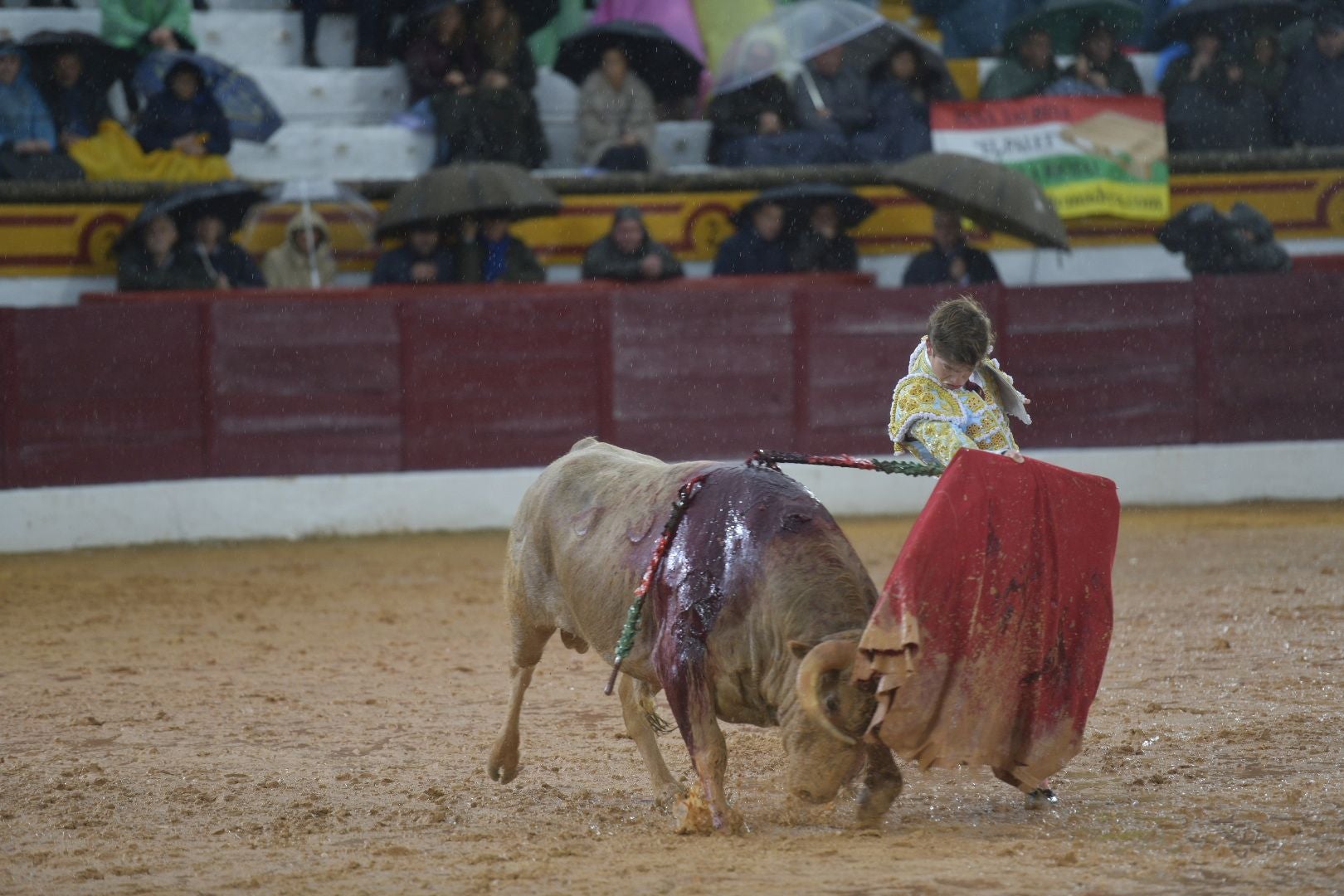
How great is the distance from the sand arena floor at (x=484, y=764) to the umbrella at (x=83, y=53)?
403cm

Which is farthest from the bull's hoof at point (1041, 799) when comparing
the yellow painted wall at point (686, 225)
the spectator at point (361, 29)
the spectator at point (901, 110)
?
the spectator at point (361, 29)

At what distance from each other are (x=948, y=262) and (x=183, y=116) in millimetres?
5184

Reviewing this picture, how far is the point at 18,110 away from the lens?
11156 mm

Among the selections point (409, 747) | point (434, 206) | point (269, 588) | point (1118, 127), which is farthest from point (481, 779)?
point (1118, 127)

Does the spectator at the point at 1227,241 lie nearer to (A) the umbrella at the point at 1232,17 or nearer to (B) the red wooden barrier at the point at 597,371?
(B) the red wooden barrier at the point at 597,371

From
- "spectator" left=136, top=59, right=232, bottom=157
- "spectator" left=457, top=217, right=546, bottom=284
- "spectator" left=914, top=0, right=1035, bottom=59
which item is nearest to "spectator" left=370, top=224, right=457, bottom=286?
"spectator" left=457, top=217, right=546, bottom=284

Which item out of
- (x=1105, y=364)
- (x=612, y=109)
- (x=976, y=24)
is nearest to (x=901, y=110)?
(x=976, y=24)

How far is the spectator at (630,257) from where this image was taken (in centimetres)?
1155

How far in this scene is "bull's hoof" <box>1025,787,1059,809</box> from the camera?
14.7ft

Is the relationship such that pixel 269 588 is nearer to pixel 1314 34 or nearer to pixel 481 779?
pixel 481 779

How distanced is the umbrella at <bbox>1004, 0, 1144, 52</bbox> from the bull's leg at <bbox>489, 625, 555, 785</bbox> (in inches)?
360

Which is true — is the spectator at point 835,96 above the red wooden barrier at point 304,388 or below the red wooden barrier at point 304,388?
above

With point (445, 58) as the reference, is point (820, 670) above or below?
below

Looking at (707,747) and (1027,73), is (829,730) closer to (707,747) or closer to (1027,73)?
(707,747)
